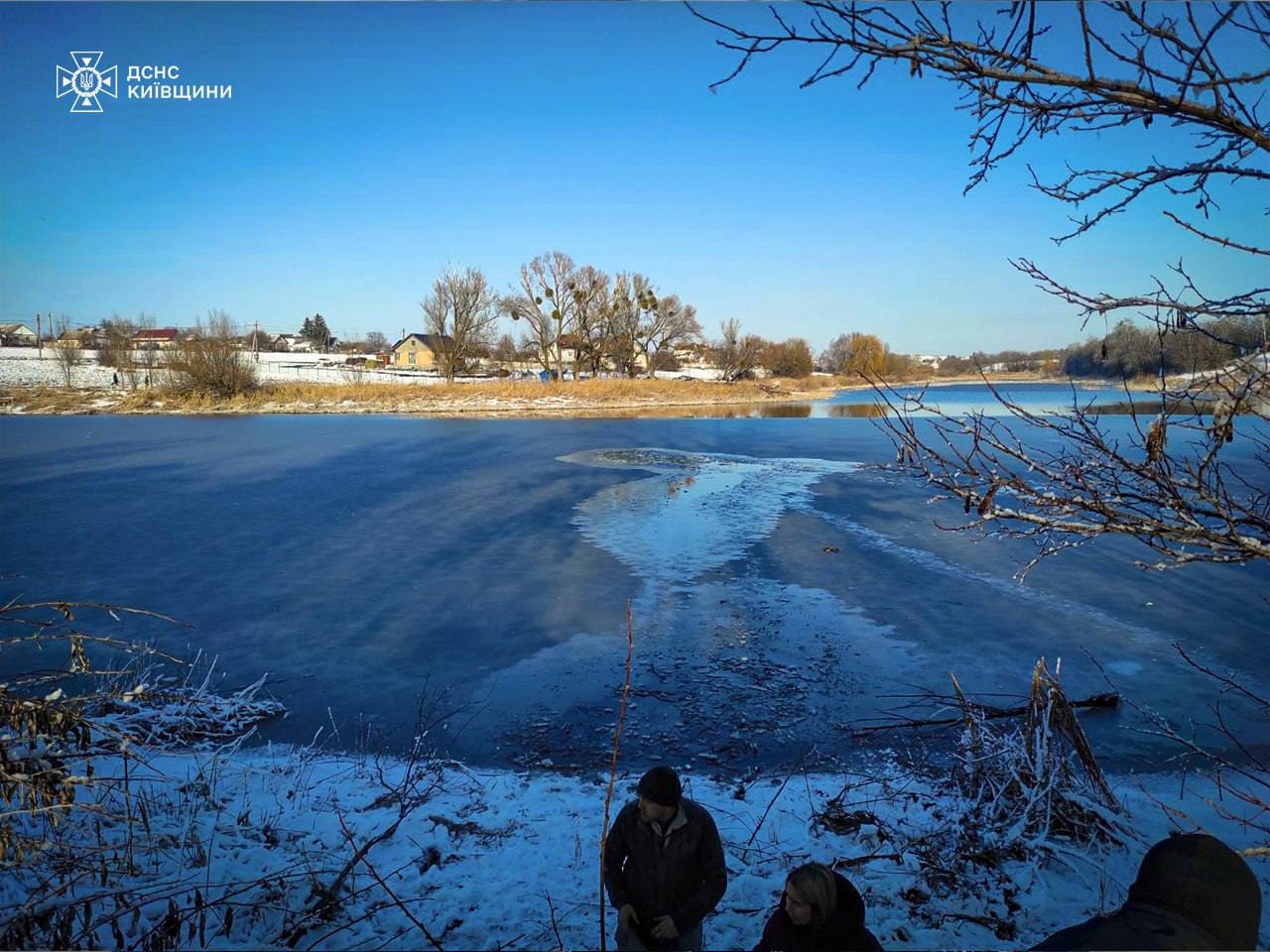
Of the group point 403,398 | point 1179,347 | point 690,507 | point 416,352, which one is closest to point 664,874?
point 1179,347

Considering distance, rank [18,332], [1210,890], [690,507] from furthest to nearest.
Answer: [18,332] → [690,507] → [1210,890]

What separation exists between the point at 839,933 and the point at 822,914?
0.13m

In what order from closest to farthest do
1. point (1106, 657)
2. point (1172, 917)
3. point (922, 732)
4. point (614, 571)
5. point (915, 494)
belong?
point (1172, 917) < point (922, 732) < point (1106, 657) < point (614, 571) < point (915, 494)

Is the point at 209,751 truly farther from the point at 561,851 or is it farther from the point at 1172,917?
the point at 1172,917

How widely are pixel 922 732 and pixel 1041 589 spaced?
5.37 m

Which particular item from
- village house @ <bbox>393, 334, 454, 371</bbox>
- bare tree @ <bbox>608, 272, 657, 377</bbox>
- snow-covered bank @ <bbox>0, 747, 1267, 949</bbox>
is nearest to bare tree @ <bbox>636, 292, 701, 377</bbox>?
bare tree @ <bbox>608, 272, 657, 377</bbox>

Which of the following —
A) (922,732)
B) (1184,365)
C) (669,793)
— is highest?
(1184,365)

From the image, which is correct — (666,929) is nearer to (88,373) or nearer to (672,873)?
(672,873)

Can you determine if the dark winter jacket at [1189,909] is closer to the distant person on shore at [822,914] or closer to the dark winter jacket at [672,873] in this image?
the distant person on shore at [822,914]

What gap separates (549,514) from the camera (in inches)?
616

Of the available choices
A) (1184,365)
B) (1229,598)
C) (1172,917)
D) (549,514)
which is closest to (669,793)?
(1172,917)

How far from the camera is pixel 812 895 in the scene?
2.70 m

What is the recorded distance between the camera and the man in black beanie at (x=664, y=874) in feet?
10.6

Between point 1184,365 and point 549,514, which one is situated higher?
point 1184,365
